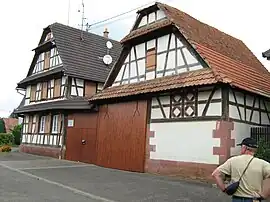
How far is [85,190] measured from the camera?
11.7 metres

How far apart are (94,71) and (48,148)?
240 inches

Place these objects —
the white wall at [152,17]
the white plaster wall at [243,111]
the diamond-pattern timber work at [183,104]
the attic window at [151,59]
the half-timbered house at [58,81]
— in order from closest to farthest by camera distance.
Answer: the white plaster wall at [243,111]
the diamond-pattern timber work at [183,104]
the attic window at [151,59]
the white wall at [152,17]
the half-timbered house at [58,81]

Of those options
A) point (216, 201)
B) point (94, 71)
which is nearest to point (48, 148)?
point (94, 71)

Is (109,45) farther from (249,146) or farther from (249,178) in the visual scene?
(249,178)

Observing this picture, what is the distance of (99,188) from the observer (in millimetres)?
12141

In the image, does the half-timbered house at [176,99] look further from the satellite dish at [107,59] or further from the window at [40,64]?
the window at [40,64]

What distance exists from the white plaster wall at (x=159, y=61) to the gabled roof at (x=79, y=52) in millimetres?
6711

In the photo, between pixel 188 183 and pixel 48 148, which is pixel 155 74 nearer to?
pixel 188 183

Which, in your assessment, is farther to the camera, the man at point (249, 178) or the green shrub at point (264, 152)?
the green shrub at point (264, 152)

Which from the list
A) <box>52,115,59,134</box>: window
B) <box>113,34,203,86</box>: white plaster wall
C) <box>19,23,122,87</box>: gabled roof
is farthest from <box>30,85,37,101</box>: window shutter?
<box>113,34,203,86</box>: white plaster wall

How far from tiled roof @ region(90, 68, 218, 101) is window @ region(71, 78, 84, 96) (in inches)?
256

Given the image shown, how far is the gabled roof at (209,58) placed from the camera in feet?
48.5

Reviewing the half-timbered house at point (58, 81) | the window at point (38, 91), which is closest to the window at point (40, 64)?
the half-timbered house at point (58, 81)

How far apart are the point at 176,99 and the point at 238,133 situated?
2.80 m
